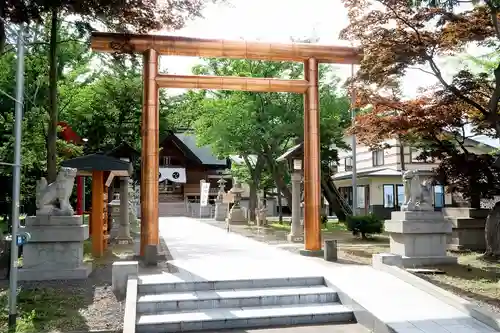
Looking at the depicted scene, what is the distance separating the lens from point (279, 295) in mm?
7590

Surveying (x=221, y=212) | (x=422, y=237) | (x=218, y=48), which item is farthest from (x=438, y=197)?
(x=218, y=48)

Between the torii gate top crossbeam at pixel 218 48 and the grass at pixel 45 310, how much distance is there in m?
5.65

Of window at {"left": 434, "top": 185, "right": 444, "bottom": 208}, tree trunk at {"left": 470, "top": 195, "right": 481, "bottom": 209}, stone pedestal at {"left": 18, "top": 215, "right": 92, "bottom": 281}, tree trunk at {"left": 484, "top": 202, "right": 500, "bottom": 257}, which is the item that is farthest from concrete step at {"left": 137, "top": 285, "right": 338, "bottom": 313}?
window at {"left": 434, "top": 185, "right": 444, "bottom": 208}

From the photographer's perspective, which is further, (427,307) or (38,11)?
(38,11)

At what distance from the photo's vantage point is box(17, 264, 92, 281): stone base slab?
9.19m

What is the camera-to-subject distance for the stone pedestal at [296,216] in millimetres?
16250

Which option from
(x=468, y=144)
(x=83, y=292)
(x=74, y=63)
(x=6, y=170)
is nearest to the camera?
(x=83, y=292)

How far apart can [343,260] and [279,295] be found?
12.3 feet

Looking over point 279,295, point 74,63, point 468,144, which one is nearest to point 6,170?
point 74,63

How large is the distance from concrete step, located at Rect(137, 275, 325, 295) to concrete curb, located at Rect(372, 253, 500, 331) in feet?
4.87

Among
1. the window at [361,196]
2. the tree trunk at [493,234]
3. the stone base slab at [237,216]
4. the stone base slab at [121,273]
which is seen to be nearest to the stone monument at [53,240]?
the stone base slab at [121,273]

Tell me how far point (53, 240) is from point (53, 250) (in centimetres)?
22

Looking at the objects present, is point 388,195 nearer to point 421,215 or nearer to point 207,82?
point 421,215

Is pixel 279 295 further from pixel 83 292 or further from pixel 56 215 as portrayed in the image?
pixel 56 215
